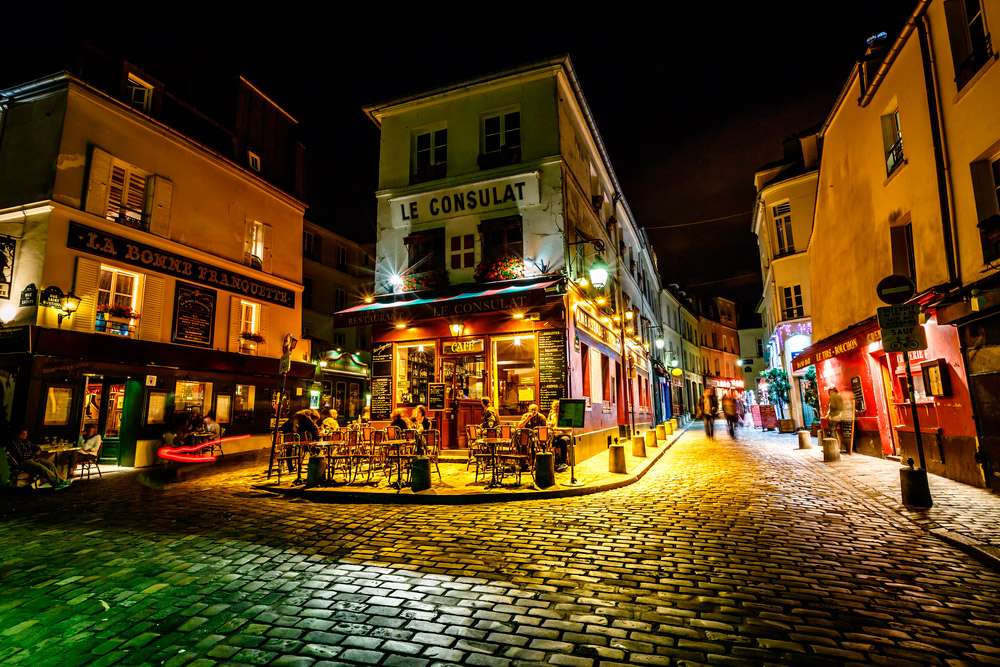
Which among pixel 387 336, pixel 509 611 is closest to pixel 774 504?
pixel 509 611

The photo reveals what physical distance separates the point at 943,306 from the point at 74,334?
1925cm

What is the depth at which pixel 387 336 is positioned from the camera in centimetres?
1480

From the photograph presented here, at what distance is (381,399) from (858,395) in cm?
1395

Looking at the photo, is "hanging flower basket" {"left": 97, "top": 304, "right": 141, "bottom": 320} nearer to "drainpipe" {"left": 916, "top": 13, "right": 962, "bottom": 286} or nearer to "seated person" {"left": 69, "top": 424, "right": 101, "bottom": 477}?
"seated person" {"left": 69, "top": 424, "right": 101, "bottom": 477}

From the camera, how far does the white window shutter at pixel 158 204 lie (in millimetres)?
15031

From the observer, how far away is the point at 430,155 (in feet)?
53.1

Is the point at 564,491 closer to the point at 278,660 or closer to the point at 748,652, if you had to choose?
the point at 748,652

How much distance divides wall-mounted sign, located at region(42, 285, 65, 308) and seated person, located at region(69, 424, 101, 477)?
337 cm

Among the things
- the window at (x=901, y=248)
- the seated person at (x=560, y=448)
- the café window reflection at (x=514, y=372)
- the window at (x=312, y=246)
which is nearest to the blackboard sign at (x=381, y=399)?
the café window reflection at (x=514, y=372)

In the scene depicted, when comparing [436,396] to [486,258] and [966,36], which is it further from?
[966,36]

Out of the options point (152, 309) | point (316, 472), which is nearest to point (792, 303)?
point (316, 472)

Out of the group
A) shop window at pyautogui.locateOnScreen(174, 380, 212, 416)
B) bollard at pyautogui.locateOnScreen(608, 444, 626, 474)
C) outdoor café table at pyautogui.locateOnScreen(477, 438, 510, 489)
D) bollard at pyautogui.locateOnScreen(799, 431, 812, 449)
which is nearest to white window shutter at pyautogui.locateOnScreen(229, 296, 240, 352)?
shop window at pyautogui.locateOnScreen(174, 380, 212, 416)

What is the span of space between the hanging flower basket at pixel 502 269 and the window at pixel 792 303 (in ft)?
54.6

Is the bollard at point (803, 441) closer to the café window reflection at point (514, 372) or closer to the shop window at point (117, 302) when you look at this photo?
the café window reflection at point (514, 372)
